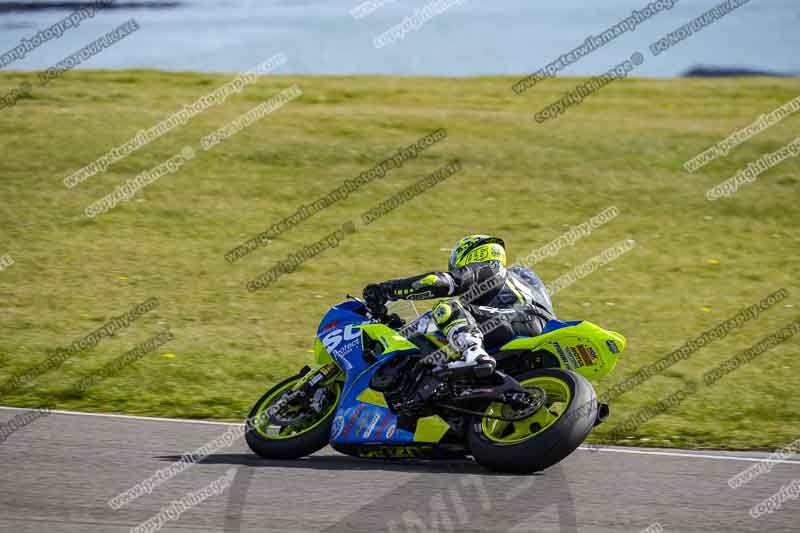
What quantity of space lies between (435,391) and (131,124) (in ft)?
49.0

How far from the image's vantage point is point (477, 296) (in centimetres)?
754

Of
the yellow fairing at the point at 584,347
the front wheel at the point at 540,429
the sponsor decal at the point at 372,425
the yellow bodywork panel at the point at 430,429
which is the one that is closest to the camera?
the front wheel at the point at 540,429

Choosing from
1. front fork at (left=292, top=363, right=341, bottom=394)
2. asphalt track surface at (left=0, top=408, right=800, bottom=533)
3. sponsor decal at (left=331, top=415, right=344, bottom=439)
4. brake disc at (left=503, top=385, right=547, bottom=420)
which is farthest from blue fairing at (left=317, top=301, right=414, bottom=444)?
brake disc at (left=503, top=385, right=547, bottom=420)

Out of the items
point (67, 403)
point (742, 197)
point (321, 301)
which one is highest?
point (67, 403)

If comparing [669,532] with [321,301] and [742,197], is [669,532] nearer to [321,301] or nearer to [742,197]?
[321,301]

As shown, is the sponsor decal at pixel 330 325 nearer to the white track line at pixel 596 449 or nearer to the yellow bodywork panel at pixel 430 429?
the yellow bodywork panel at pixel 430 429

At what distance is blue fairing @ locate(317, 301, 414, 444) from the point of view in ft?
24.2

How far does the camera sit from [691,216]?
16.8 metres

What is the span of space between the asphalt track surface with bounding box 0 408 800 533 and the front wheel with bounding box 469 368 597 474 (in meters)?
0.17

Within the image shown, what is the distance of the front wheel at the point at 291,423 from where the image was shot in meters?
7.53

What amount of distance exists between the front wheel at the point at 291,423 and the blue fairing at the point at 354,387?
143 mm

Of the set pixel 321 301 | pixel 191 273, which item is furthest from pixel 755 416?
pixel 191 273

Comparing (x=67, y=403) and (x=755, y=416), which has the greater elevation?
(x=67, y=403)

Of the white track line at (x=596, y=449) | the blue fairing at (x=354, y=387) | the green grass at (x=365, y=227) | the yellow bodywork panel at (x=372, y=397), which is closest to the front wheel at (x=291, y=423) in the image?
the blue fairing at (x=354, y=387)
